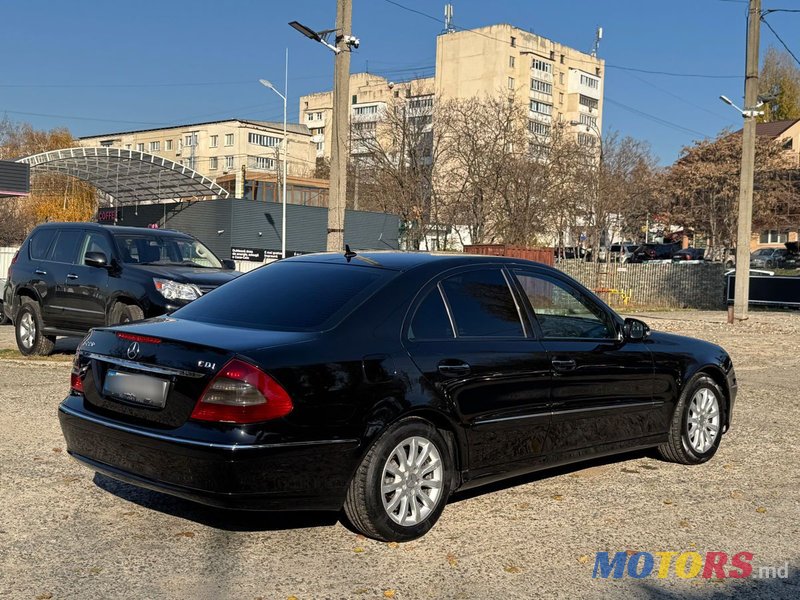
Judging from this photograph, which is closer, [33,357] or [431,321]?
[431,321]

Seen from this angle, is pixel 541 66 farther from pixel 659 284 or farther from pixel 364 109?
pixel 659 284

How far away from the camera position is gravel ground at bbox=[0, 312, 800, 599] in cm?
422

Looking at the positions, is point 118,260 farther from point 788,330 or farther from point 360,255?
point 788,330

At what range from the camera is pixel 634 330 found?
627 centimetres

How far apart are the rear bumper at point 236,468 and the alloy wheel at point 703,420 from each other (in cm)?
333

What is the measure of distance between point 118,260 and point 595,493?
24.2ft

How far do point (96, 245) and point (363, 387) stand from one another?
8.02 meters

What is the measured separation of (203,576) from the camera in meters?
4.27

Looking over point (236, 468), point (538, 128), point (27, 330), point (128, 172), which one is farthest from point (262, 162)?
point (236, 468)

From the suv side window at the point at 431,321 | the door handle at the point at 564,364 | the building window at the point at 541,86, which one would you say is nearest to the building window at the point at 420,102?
the door handle at the point at 564,364

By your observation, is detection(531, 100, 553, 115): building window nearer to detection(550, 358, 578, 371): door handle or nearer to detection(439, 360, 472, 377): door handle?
detection(550, 358, 578, 371): door handle

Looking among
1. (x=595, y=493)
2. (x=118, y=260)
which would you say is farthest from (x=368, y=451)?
(x=118, y=260)

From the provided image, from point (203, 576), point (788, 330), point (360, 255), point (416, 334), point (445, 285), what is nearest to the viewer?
point (203, 576)

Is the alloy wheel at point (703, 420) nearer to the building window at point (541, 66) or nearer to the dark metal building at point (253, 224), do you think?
Answer: the dark metal building at point (253, 224)
